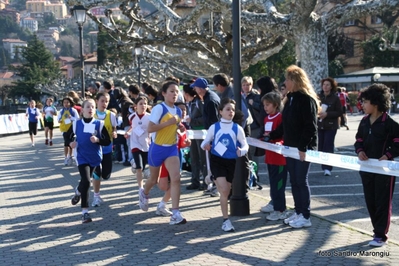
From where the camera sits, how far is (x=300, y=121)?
23.6 feet

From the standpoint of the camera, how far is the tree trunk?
17219 millimetres

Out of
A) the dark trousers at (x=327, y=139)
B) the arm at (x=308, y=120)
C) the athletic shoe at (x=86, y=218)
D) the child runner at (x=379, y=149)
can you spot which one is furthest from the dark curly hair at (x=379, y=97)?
the dark trousers at (x=327, y=139)

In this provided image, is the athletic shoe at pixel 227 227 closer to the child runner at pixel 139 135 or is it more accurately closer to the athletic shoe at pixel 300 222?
the athletic shoe at pixel 300 222

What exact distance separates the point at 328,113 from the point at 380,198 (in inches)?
207

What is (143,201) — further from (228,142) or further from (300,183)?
(300,183)

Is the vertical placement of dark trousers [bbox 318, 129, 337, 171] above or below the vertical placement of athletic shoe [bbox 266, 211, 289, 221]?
above

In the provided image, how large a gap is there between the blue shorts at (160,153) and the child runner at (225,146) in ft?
1.94

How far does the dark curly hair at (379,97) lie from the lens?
6.25 metres

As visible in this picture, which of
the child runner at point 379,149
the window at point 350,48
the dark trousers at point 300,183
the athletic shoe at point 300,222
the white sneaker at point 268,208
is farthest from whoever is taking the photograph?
the window at point 350,48

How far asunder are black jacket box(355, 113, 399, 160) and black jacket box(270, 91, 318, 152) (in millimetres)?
787

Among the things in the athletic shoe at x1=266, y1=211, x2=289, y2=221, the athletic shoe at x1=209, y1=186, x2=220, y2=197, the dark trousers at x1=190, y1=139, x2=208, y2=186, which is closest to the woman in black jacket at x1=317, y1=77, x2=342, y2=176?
the dark trousers at x1=190, y1=139, x2=208, y2=186

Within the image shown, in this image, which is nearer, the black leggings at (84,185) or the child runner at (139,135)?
the black leggings at (84,185)

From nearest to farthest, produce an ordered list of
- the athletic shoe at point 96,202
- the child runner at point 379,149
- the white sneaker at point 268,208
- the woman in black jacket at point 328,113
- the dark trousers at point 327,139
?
the child runner at point 379,149 → the white sneaker at point 268,208 → the athletic shoe at point 96,202 → the woman in black jacket at point 328,113 → the dark trousers at point 327,139

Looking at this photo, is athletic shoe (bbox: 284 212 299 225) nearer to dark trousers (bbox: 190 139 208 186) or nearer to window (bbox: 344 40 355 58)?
dark trousers (bbox: 190 139 208 186)
